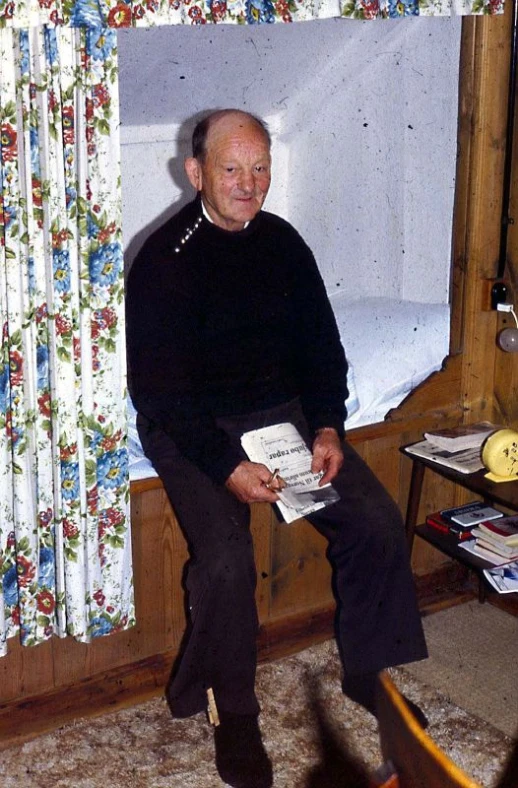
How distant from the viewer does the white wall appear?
8.72 ft

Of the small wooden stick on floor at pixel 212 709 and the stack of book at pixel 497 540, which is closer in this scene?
the small wooden stick on floor at pixel 212 709

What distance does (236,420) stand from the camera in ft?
7.18

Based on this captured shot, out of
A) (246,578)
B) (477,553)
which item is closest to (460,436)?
(477,553)

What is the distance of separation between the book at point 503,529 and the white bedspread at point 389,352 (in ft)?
1.24

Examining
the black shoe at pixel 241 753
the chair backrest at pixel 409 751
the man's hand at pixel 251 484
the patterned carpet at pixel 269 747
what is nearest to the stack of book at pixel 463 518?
the patterned carpet at pixel 269 747

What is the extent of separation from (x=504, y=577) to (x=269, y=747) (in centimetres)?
64

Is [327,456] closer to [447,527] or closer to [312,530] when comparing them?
[312,530]

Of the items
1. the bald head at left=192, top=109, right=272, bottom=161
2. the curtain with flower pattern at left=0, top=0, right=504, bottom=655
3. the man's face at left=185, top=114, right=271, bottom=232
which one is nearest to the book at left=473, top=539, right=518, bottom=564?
the curtain with flower pattern at left=0, top=0, right=504, bottom=655

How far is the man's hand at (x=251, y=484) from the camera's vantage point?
6.59ft

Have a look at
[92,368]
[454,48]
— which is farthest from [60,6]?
[454,48]

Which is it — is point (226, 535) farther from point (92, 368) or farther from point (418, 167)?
point (418, 167)

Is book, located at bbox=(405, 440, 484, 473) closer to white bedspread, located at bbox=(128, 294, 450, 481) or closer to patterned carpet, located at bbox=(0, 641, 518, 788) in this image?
white bedspread, located at bbox=(128, 294, 450, 481)

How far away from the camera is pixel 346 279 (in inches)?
125

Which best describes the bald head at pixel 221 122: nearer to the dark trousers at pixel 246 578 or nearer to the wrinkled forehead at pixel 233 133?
the wrinkled forehead at pixel 233 133
